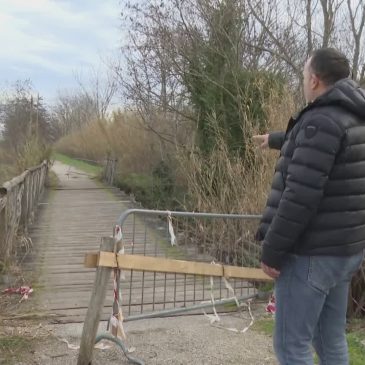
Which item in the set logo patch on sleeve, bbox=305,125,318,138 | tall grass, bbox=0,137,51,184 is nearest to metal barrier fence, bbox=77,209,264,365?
logo patch on sleeve, bbox=305,125,318,138

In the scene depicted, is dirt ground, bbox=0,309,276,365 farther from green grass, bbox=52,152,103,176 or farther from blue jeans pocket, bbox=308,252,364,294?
green grass, bbox=52,152,103,176

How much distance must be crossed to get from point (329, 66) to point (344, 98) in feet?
0.63

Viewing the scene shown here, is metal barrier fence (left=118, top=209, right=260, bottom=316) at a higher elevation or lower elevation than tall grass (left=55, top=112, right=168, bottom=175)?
lower

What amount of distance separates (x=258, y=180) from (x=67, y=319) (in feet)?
11.2

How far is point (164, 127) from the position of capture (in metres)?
16.9

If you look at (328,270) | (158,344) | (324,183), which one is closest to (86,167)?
(158,344)

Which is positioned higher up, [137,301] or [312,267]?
[312,267]

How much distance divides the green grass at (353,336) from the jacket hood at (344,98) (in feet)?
7.12

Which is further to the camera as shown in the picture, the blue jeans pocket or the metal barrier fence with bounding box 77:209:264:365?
the metal barrier fence with bounding box 77:209:264:365

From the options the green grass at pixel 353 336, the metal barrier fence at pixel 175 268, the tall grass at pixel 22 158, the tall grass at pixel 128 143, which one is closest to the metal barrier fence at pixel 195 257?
the metal barrier fence at pixel 175 268

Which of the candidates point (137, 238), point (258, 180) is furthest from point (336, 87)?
point (137, 238)

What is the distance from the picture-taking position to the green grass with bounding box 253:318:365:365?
4066 mm

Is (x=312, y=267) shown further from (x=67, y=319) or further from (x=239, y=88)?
(x=239, y=88)

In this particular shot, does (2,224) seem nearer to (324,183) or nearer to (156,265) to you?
(156,265)
